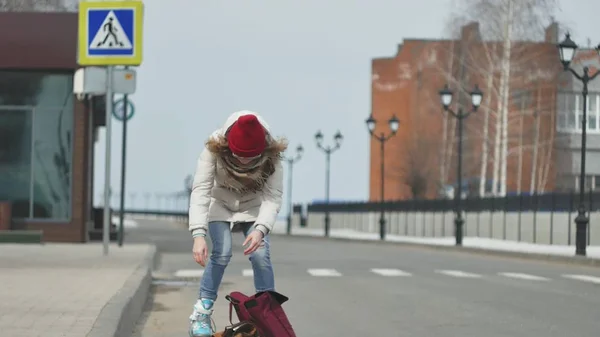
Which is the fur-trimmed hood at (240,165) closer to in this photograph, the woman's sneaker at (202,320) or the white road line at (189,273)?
the woman's sneaker at (202,320)

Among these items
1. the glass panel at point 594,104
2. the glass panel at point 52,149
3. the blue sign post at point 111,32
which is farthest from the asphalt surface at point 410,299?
the glass panel at point 594,104

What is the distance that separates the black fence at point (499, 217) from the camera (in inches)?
1433

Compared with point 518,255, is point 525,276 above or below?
above

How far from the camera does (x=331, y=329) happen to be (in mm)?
10547

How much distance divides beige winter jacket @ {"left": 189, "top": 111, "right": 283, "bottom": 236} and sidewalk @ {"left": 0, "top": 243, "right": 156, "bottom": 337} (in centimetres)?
117

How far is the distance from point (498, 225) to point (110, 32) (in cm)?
2639

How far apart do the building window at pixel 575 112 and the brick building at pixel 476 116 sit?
7 cm

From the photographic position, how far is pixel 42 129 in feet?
97.6

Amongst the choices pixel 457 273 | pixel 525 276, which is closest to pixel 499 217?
pixel 457 273

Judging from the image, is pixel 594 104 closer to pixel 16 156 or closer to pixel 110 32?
pixel 16 156

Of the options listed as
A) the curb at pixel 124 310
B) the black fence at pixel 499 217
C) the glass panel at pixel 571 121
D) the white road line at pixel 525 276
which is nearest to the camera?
the curb at pixel 124 310

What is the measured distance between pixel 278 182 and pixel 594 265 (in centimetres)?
1859

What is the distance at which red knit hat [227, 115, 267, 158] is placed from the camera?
7.19 m

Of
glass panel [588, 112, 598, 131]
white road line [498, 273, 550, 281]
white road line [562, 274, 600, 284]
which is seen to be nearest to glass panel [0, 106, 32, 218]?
white road line [498, 273, 550, 281]
